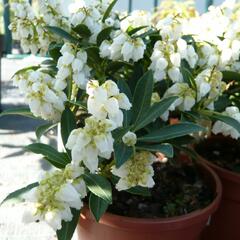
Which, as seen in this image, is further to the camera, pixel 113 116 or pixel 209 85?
pixel 209 85

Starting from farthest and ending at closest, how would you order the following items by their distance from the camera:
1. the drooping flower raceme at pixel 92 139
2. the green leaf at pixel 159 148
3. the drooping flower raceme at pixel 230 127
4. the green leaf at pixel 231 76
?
the green leaf at pixel 231 76
the drooping flower raceme at pixel 230 127
the green leaf at pixel 159 148
the drooping flower raceme at pixel 92 139

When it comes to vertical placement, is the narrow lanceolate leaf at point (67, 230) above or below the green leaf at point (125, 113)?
below

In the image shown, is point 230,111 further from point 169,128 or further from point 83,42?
point 83,42

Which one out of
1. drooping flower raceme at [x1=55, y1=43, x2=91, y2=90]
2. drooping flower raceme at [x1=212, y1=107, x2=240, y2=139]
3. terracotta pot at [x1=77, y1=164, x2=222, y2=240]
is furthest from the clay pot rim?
drooping flower raceme at [x1=55, y1=43, x2=91, y2=90]

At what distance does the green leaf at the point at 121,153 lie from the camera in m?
0.98

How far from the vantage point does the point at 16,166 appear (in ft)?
6.72

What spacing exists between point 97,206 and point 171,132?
0.25 metres

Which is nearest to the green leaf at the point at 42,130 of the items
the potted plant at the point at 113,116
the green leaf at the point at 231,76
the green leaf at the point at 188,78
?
the potted plant at the point at 113,116

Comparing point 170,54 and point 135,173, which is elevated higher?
point 170,54

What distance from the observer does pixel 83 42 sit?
1291mm

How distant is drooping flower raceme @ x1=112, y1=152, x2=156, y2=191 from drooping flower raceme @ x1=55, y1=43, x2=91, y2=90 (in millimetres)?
269

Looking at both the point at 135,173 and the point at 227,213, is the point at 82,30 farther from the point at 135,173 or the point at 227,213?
the point at 227,213

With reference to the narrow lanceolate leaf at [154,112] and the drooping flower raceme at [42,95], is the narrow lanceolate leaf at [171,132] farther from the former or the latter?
the drooping flower raceme at [42,95]

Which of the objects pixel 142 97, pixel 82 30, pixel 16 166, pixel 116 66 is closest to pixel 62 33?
pixel 82 30
